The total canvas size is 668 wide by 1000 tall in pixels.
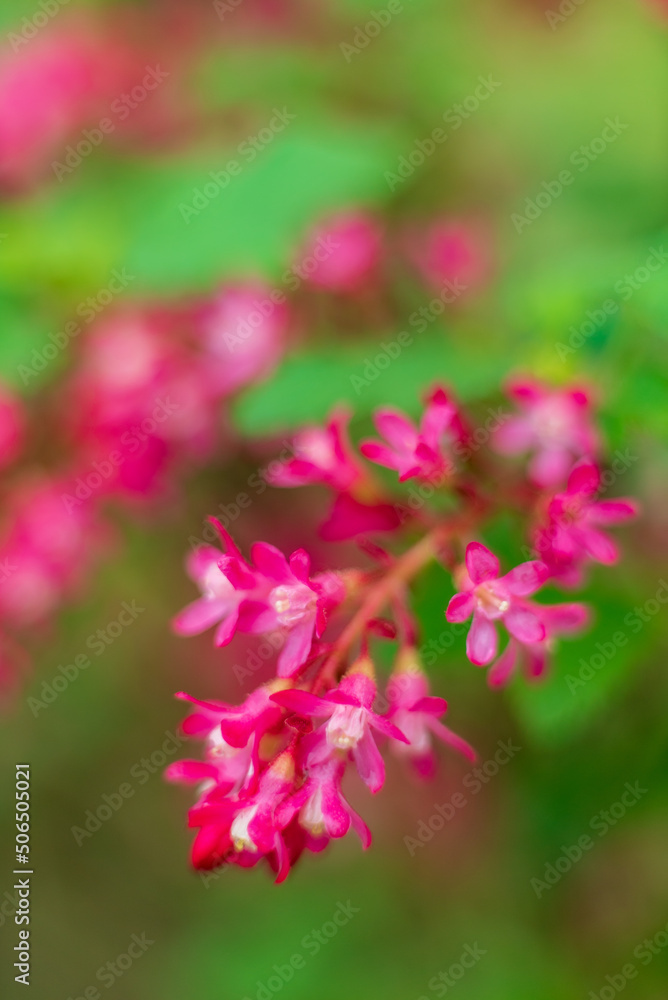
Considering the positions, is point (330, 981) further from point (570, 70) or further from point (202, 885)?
point (570, 70)

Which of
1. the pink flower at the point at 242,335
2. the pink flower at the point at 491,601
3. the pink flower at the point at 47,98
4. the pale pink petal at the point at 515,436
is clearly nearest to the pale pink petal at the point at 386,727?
the pink flower at the point at 491,601

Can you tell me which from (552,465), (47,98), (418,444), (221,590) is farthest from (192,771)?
(47,98)

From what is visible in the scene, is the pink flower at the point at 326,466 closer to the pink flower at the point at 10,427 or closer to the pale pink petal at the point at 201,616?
the pale pink petal at the point at 201,616

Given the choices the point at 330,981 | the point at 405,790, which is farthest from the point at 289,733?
the point at 405,790

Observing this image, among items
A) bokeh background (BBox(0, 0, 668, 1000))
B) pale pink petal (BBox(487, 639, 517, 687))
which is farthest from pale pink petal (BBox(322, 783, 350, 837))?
bokeh background (BBox(0, 0, 668, 1000))

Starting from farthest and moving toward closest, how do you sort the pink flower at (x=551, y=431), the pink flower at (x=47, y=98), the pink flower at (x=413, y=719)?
the pink flower at (x=47, y=98) < the pink flower at (x=551, y=431) < the pink flower at (x=413, y=719)

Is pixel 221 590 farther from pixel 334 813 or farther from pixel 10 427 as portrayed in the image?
pixel 10 427
